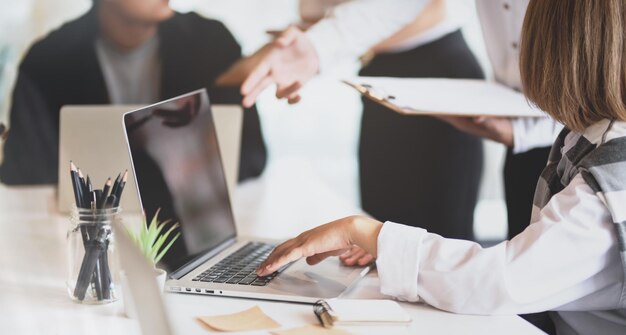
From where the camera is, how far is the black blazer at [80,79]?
2.66 meters

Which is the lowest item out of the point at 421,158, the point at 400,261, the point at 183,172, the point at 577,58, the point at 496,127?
the point at 421,158

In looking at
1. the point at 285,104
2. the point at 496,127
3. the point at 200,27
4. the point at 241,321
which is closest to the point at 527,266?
the point at 241,321

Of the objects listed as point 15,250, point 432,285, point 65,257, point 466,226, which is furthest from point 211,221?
point 466,226

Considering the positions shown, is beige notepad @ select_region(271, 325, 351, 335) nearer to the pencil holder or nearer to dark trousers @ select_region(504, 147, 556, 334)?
the pencil holder

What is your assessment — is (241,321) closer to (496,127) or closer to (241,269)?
(241,269)

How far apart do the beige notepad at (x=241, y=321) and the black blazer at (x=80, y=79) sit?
5.18ft

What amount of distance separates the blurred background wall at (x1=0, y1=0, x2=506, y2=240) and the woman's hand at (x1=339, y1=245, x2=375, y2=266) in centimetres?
119

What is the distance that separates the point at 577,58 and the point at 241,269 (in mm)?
603

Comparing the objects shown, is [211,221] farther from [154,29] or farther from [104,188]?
[154,29]

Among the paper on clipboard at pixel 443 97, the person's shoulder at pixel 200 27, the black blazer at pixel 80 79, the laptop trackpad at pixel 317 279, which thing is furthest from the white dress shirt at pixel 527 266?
the person's shoulder at pixel 200 27

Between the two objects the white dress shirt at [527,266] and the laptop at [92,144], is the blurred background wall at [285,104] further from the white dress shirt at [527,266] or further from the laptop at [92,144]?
the white dress shirt at [527,266]

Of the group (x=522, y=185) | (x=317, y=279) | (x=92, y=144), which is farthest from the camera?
(x=522, y=185)

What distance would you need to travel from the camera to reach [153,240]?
119 centimetres

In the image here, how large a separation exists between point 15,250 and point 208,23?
1371 millimetres
